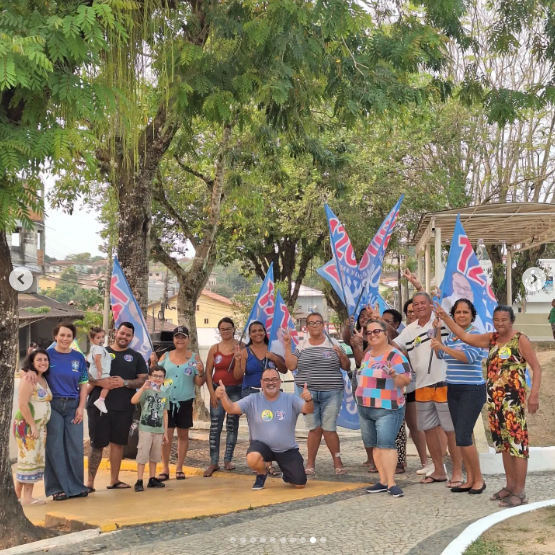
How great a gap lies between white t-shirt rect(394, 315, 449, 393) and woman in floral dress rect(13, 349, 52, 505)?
348 centimetres

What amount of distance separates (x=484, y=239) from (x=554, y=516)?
42.5 ft

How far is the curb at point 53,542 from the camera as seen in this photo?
18.9 ft

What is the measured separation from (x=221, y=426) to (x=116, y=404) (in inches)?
54.9

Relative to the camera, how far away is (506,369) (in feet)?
21.4

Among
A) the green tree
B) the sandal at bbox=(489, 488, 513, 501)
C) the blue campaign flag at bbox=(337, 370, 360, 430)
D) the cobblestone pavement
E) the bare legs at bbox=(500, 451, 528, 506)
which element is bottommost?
the cobblestone pavement

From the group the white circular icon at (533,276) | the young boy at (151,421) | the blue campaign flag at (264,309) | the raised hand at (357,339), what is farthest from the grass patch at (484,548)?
the white circular icon at (533,276)

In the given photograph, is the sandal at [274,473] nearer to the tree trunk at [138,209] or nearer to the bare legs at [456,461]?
the bare legs at [456,461]

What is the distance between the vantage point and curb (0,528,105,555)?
5.77 metres

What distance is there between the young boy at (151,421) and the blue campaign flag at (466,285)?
3.03 meters

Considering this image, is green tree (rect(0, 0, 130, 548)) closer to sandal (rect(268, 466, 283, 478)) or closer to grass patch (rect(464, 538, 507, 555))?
sandal (rect(268, 466, 283, 478))

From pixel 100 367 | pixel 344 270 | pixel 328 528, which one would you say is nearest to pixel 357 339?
pixel 344 270

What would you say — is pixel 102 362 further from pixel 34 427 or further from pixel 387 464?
pixel 387 464

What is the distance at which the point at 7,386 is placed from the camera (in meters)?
6.45

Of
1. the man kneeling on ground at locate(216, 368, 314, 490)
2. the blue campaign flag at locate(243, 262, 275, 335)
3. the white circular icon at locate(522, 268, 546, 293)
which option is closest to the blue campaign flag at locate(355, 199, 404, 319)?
the blue campaign flag at locate(243, 262, 275, 335)
